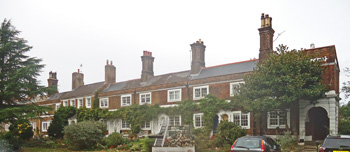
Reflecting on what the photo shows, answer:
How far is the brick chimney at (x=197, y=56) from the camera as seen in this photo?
111 ft

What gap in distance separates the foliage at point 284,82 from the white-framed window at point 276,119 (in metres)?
2.36

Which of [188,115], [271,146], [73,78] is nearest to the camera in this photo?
[271,146]

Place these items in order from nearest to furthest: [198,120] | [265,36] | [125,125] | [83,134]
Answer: [83,134], [265,36], [198,120], [125,125]

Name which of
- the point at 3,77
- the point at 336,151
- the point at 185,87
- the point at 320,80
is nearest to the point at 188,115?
the point at 185,87

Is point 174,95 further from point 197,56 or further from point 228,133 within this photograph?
point 228,133

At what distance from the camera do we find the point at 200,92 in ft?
103

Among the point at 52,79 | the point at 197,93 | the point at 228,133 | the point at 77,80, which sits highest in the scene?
the point at 52,79

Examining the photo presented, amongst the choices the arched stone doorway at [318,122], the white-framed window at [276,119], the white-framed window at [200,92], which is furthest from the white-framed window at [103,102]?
the arched stone doorway at [318,122]

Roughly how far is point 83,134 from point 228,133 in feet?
36.8

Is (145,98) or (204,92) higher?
(204,92)

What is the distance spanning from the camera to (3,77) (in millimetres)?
25328

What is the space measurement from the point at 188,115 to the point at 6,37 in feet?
54.9

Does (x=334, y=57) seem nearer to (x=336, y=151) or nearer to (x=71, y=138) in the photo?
(x=336, y=151)

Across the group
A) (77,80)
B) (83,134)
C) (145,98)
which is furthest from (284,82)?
(77,80)
